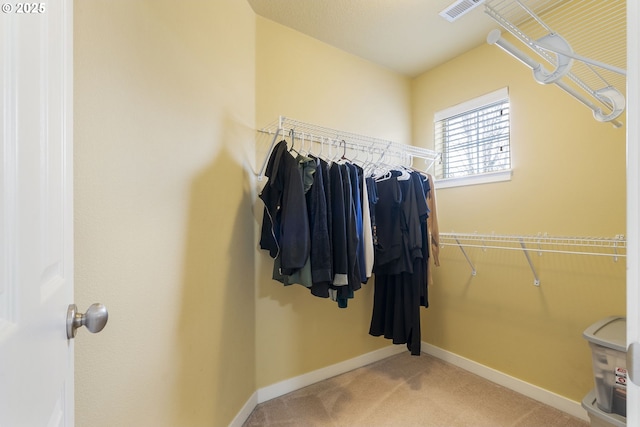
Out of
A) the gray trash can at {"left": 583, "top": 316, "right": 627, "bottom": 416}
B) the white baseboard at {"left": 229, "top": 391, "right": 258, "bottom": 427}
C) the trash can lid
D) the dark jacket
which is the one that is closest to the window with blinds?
the trash can lid

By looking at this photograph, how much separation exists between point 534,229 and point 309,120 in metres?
1.81

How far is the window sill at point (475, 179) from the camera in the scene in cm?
209

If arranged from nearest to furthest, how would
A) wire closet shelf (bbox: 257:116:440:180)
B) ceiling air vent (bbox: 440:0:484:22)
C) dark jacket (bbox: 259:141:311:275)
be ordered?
dark jacket (bbox: 259:141:311:275), ceiling air vent (bbox: 440:0:484:22), wire closet shelf (bbox: 257:116:440:180)

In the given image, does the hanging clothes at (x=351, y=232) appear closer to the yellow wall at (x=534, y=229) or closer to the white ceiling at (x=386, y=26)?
the yellow wall at (x=534, y=229)

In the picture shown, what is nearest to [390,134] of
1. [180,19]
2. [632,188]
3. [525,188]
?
[525,188]

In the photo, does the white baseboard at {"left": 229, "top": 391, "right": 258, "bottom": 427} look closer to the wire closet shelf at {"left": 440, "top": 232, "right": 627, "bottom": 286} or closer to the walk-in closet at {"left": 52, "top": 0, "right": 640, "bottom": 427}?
the walk-in closet at {"left": 52, "top": 0, "right": 640, "bottom": 427}

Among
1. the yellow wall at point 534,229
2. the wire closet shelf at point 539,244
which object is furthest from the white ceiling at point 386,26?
the wire closet shelf at point 539,244

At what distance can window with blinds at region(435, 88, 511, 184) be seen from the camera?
2150mm

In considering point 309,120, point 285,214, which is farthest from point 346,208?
point 309,120

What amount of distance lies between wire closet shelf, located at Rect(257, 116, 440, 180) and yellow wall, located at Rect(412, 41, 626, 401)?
1.77 ft

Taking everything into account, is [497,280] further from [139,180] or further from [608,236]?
[139,180]

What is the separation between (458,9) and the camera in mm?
1838

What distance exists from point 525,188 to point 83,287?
2487 mm

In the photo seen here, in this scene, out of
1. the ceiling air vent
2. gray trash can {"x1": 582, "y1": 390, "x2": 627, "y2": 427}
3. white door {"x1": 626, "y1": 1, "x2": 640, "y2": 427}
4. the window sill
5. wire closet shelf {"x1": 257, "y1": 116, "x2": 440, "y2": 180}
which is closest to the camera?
white door {"x1": 626, "y1": 1, "x2": 640, "y2": 427}
